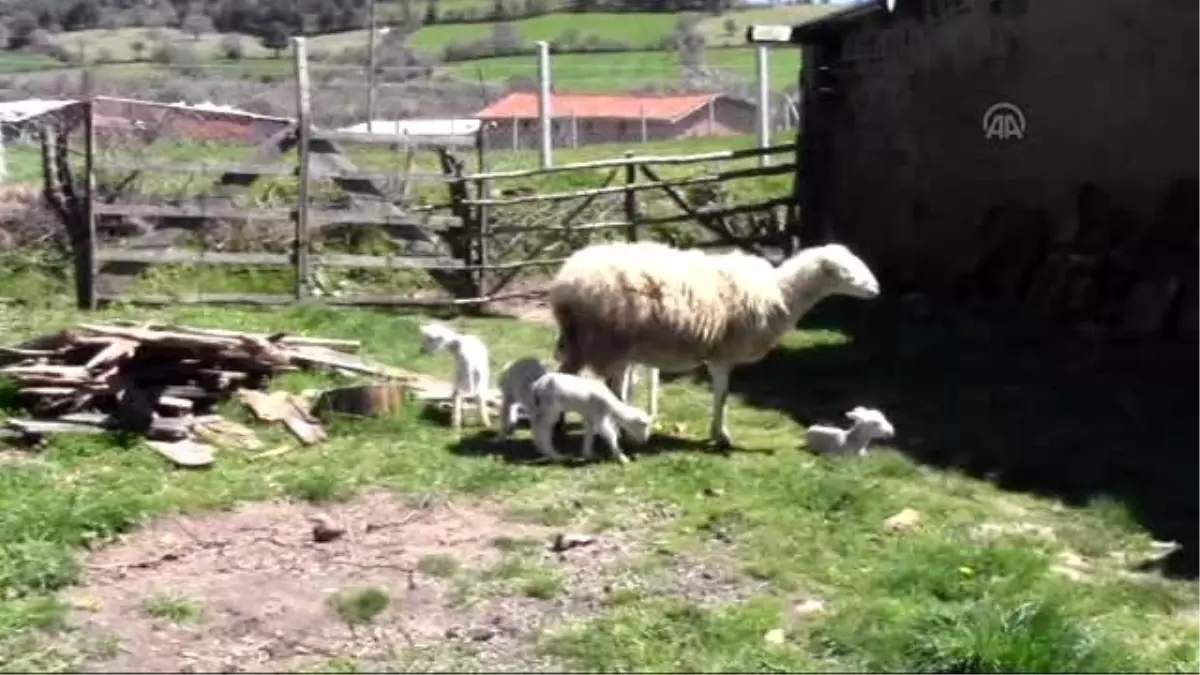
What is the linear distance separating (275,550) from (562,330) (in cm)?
318

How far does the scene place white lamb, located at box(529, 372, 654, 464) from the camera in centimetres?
1000

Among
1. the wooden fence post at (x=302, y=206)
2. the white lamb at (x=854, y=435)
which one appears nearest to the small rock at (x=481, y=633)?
the white lamb at (x=854, y=435)

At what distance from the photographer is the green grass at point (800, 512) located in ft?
21.7

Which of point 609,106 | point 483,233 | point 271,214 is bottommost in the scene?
point 483,233

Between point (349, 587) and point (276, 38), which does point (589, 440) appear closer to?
point (349, 587)

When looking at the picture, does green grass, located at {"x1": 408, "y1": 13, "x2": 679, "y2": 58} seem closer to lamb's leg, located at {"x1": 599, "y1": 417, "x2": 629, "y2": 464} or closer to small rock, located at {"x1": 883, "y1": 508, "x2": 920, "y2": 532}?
lamb's leg, located at {"x1": 599, "y1": 417, "x2": 629, "y2": 464}

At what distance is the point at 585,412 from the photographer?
1005 centimetres

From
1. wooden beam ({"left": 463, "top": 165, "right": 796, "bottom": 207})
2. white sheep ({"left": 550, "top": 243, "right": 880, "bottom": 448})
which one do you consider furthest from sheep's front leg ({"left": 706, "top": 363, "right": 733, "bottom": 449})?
wooden beam ({"left": 463, "top": 165, "right": 796, "bottom": 207})

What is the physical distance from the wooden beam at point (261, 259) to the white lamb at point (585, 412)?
7.84 meters

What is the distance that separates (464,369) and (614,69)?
1343 inches

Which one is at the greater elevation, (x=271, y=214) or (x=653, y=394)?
(x=271, y=214)

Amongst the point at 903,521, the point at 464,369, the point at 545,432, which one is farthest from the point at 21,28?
the point at 903,521

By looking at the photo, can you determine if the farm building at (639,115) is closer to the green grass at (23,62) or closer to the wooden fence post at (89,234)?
the green grass at (23,62)

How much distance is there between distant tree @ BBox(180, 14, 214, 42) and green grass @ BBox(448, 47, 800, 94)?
1393 cm
